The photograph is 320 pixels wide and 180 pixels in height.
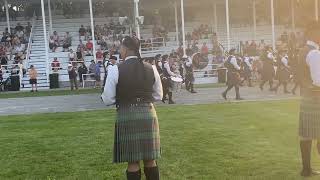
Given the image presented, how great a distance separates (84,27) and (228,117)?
84.9 ft

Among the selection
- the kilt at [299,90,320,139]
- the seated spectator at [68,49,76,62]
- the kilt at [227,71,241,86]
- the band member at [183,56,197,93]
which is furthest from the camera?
the seated spectator at [68,49,76,62]

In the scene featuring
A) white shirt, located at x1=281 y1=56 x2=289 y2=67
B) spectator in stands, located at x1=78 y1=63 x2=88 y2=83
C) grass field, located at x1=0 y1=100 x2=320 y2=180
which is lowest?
grass field, located at x1=0 y1=100 x2=320 y2=180

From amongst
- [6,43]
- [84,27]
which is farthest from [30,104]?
[84,27]

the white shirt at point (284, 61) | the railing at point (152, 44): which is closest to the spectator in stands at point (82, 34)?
the railing at point (152, 44)

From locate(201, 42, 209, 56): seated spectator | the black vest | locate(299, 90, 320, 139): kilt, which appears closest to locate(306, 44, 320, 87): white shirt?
locate(299, 90, 320, 139): kilt

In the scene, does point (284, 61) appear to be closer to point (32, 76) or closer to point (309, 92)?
point (32, 76)

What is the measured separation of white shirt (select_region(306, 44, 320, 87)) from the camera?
6902 millimetres

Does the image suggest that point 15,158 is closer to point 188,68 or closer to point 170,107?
point 170,107

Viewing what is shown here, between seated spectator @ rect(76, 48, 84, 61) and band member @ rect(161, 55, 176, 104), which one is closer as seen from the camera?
band member @ rect(161, 55, 176, 104)

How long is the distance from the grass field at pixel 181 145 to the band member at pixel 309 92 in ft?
1.73

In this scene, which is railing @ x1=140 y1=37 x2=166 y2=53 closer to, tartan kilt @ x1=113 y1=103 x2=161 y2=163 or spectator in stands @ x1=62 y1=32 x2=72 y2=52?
spectator in stands @ x1=62 y1=32 x2=72 y2=52

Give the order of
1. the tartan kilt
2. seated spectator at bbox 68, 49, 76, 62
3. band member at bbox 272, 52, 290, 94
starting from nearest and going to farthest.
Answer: the tartan kilt → band member at bbox 272, 52, 290, 94 → seated spectator at bbox 68, 49, 76, 62

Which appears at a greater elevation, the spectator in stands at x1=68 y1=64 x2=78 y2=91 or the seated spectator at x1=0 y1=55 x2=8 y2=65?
the seated spectator at x1=0 y1=55 x2=8 y2=65

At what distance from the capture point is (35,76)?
29.7m
